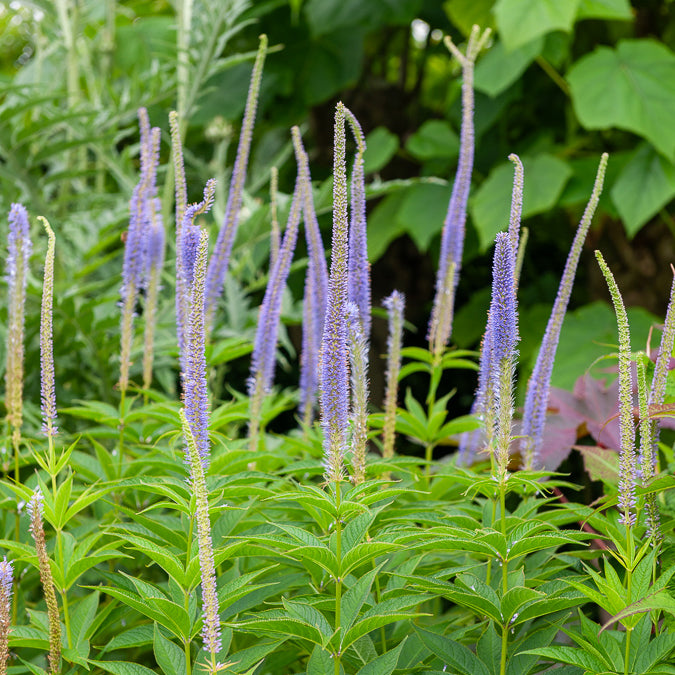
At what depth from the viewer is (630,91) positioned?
3.23 meters

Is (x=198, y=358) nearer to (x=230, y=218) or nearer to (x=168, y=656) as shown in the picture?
(x=168, y=656)

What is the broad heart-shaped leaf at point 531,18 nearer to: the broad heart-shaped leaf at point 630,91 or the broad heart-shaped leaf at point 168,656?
the broad heart-shaped leaf at point 630,91

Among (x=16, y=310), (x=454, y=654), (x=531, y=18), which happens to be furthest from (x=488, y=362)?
(x=531, y=18)

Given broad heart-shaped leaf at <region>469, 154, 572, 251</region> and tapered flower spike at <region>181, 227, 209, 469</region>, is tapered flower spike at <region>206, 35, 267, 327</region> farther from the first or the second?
broad heart-shaped leaf at <region>469, 154, 572, 251</region>

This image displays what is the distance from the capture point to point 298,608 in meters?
0.91

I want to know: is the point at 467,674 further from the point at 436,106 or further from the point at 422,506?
the point at 436,106

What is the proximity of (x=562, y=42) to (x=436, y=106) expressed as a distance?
1.68 m

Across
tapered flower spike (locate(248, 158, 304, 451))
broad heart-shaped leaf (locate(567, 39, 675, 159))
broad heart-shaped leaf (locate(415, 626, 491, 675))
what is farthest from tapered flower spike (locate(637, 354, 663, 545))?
broad heart-shaped leaf (locate(567, 39, 675, 159))

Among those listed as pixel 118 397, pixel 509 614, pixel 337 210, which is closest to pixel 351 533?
pixel 509 614

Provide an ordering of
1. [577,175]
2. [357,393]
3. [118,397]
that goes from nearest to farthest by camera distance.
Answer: [357,393]
[118,397]
[577,175]

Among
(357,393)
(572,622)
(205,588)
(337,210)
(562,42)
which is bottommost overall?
(572,622)

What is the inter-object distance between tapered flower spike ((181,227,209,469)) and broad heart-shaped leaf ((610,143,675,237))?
2.47m

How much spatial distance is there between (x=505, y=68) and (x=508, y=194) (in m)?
0.53

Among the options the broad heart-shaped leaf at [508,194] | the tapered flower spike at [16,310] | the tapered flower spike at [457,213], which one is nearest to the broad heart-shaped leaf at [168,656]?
the tapered flower spike at [16,310]
